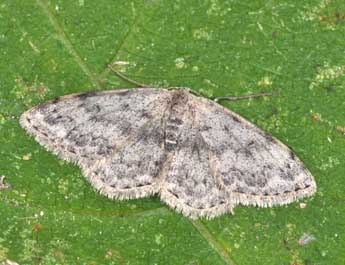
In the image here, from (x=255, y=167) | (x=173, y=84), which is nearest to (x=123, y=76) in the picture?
(x=173, y=84)

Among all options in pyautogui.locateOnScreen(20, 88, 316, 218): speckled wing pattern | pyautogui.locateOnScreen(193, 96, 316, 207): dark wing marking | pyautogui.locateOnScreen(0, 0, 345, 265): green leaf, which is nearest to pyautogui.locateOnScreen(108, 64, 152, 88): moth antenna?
pyautogui.locateOnScreen(0, 0, 345, 265): green leaf

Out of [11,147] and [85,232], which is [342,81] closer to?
[85,232]

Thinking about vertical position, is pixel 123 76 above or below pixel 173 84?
above

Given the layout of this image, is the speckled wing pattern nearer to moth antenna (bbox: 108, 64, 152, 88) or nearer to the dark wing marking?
the dark wing marking

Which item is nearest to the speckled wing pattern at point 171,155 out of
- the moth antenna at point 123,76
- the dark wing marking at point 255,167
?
the dark wing marking at point 255,167

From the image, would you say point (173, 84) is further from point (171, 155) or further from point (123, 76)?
point (171, 155)

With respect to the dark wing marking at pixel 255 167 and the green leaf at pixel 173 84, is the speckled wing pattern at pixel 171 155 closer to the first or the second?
the dark wing marking at pixel 255 167

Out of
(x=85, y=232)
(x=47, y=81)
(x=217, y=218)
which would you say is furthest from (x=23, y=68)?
(x=217, y=218)
